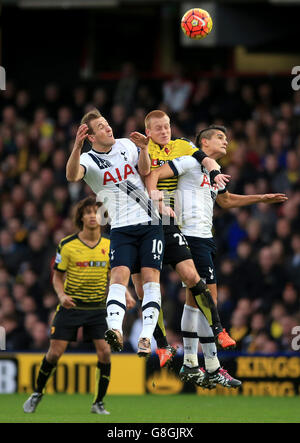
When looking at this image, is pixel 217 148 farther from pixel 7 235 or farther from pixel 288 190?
pixel 7 235

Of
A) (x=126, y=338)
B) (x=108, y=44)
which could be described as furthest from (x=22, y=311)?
(x=108, y=44)

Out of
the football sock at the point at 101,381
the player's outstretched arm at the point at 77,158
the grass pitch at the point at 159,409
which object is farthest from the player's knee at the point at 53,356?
the player's outstretched arm at the point at 77,158

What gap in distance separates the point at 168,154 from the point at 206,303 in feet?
5.74

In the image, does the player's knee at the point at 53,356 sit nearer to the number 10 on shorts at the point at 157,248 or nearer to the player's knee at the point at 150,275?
the player's knee at the point at 150,275

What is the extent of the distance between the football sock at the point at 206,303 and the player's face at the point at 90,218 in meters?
2.41

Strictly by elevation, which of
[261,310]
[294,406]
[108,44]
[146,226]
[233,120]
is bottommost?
[294,406]

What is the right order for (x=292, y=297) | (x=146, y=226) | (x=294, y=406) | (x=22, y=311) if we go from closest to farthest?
(x=146, y=226) < (x=294, y=406) < (x=292, y=297) < (x=22, y=311)

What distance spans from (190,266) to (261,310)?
5.92m

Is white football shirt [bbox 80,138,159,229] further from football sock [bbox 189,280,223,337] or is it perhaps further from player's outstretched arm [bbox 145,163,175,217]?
football sock [bbox 189,280,223,337]

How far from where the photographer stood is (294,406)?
13.6 m

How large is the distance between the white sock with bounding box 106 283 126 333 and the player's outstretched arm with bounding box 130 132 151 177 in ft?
4.27

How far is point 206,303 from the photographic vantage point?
10812 mm

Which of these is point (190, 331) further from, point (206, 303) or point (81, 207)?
point (81, 207)

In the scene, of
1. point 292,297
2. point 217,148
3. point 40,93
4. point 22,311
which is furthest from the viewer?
point 40,93
